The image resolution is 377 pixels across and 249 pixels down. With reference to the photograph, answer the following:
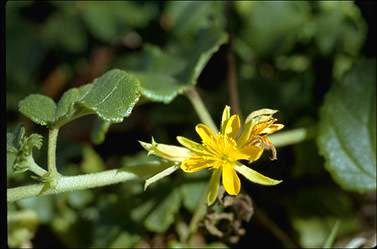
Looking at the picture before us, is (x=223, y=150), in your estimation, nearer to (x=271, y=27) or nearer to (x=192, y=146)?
(x=192, y=146)

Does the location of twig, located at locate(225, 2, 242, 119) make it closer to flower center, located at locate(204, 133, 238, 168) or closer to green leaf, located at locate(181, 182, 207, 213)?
green leaf, located at locate(181, 182, 207, 213)

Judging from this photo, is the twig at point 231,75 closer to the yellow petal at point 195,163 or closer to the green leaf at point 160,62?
the green leaf at point 160,62

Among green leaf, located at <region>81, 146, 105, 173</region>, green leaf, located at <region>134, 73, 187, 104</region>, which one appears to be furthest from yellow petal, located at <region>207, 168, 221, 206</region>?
green leaf, located at <region>81, 146, 105, 173</region>

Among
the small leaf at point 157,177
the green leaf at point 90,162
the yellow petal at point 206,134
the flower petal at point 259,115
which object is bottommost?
the green leaf at point 90,162

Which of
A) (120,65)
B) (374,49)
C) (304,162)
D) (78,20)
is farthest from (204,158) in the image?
(78,20)

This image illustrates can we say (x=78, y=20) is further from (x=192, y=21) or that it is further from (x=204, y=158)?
(x=204, y=158)

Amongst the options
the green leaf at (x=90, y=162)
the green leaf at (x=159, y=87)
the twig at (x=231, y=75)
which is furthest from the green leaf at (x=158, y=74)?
the green leaf at (x=90, y=162)

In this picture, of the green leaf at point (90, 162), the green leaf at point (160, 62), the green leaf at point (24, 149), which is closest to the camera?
the green leaf at point (24, 149)
